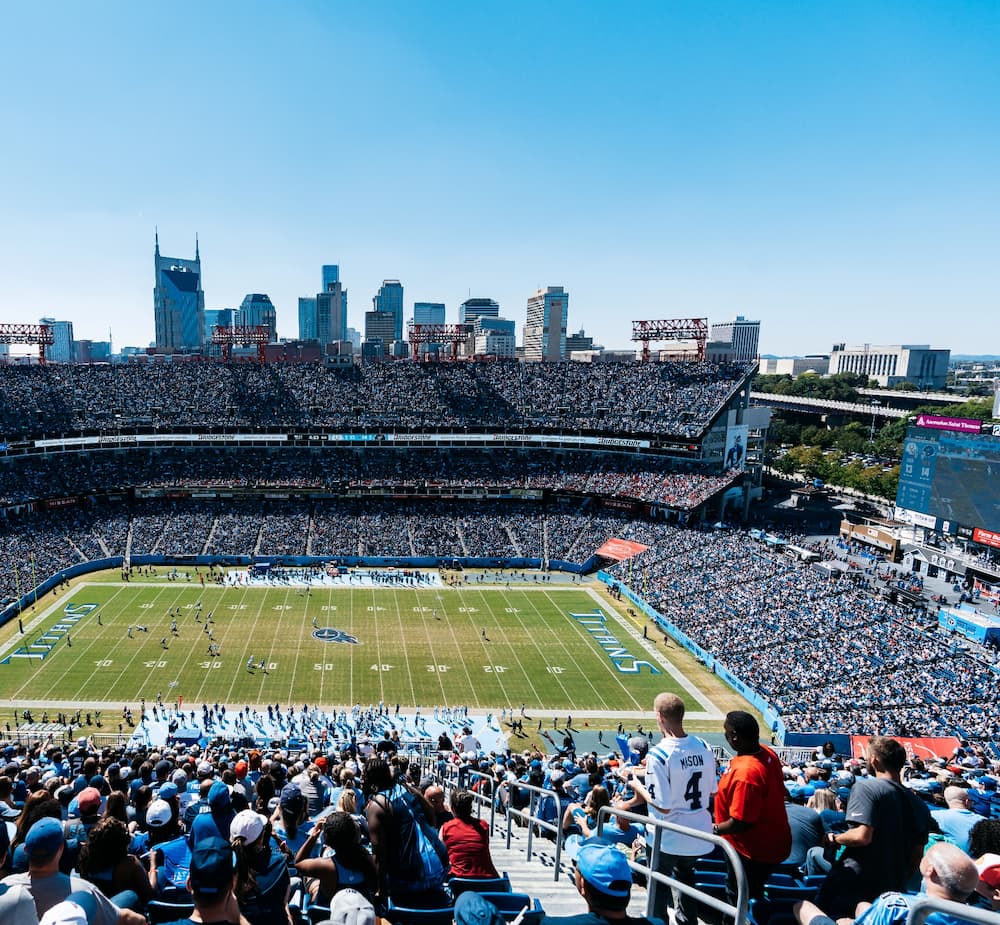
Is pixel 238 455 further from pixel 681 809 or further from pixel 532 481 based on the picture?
pixel 681 809

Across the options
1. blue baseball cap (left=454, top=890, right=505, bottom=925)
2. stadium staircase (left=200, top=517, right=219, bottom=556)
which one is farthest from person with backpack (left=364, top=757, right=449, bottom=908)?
stadium staircase (left=200, top=517, right=219, bottom=556)

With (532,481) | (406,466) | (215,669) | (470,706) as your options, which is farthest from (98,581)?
(532,481)

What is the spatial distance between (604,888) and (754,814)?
1.97 m

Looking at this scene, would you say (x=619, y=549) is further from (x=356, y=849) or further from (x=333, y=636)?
(x=356, y=849)

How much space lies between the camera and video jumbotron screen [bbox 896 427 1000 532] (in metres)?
44.8

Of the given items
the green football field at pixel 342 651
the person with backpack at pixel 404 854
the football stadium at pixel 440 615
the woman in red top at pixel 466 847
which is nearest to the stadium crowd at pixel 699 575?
the football stadium at pixel 440 615

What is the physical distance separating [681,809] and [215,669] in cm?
3487

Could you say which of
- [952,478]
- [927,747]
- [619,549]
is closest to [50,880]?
[927,747]

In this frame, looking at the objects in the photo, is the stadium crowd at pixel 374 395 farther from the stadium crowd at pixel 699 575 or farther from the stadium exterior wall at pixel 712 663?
the stadium exterior wall at pixel 712 663

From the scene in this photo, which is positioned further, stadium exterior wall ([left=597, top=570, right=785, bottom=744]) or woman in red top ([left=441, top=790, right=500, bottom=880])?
stadium exterior wall ([left=597, top=570, right=785, bottom=744])

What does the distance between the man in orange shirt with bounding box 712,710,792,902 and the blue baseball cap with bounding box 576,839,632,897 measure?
64.1 inches

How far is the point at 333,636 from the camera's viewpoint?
40.9 metres

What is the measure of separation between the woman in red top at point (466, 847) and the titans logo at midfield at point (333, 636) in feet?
115

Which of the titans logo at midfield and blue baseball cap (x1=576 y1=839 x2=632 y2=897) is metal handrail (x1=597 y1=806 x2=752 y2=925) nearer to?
blue baseball cap (x1=576 y1=839 x2=632 y2=897)
